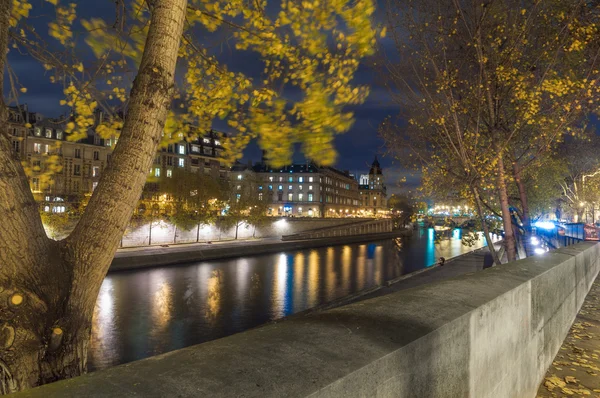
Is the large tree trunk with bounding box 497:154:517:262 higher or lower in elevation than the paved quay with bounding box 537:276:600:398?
higher

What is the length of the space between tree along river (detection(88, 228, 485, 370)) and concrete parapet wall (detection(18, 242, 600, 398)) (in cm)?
1526

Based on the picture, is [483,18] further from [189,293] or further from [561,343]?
[189,293]

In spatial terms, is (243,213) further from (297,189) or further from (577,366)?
(297,189)

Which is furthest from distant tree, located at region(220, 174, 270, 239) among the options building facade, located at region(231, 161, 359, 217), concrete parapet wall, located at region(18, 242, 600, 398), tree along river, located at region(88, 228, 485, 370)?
building facade, located at region(231, 161, 359, 217)

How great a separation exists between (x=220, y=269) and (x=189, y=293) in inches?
515

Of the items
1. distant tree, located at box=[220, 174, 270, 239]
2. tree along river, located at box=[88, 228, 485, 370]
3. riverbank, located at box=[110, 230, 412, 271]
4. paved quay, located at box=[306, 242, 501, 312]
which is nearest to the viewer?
tree along river, located at box=[88, 228, 485, 370]

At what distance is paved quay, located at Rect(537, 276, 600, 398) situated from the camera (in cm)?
697

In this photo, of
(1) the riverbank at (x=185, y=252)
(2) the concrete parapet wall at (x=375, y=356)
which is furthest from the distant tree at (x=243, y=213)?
(2) the concrete parapet wall at (x=375, y=356)

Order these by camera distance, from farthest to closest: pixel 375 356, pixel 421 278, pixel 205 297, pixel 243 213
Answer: pixel 243 213, pixel 421 278, pixel 205 297, pixel 375 356

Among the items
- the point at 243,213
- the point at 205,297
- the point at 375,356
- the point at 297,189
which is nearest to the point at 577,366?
the point at 375,356

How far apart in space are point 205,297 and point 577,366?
82.2ft

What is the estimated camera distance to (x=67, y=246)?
3703 millimetres

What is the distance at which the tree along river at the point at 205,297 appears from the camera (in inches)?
801

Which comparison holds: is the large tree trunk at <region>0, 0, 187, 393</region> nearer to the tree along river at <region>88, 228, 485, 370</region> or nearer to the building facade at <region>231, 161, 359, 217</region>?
the tree along river at <region>88, 228, 485, 370</region>
